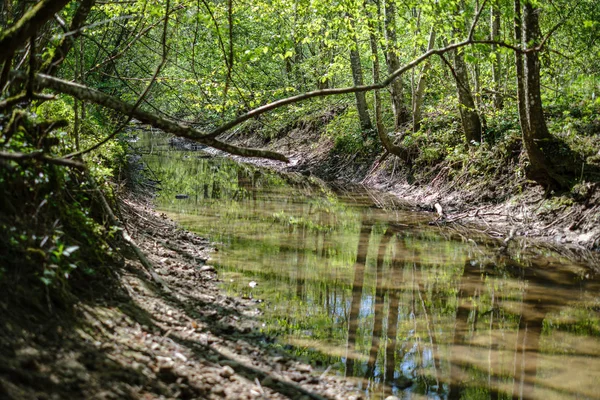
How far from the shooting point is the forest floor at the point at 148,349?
3541 millimetres

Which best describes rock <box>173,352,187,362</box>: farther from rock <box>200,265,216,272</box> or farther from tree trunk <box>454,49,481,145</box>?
tree trunk <box>454,49,481,145</box>

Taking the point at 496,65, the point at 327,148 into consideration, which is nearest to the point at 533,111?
the point at 496,65

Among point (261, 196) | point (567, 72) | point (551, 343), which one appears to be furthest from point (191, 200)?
point (551, 343)

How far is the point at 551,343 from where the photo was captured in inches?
245

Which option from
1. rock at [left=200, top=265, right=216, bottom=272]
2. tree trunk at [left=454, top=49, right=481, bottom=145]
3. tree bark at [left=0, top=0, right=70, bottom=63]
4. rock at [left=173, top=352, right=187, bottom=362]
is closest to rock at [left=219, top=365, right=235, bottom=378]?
rock at [left=173, top=352, right=187, bottom=362]

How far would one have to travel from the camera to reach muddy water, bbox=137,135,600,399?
5473 millimetres

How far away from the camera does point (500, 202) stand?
13836 millimetres

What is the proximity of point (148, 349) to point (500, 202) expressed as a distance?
1137 centimetres

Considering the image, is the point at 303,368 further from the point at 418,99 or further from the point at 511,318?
the point at 418,99

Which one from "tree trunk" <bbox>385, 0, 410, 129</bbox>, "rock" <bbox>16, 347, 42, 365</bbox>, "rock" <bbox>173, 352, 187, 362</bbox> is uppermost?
"tree trunk" <bbox>385, 0, 410, 129</bbox>

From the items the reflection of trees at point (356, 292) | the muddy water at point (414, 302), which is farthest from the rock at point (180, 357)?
the reflection of trees at point (356, 292)

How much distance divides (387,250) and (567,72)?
23.6ft

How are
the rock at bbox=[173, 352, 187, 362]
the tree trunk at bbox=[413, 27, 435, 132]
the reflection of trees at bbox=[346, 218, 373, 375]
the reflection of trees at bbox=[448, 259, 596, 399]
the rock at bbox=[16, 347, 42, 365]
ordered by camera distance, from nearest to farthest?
the rock at bbox=[16, 347, 42, 365]
the rock at bbox=[173, 352, 187, 362]
the reflection of trees at bbox=[448, 259, 596, 399]
the reflection of trees at bbox=[346, 218, 373, 375]
the tree trunk at bbox=[413, 27, 435, 132]

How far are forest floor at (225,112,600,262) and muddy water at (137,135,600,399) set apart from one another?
3.08 ft
